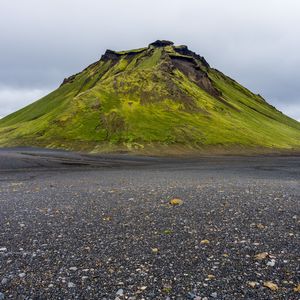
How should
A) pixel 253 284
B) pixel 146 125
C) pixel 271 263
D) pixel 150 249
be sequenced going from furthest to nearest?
pixel 146 125 → pixel 150 249 → pixel 271 263 → pixel 253 284

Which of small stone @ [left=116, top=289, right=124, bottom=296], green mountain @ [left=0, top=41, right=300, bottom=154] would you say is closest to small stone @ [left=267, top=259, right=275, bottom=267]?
small stone @ [left=116, top=289, right=124, bottom=296]

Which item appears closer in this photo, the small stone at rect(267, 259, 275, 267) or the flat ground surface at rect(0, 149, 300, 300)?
the flat ground surface at rect(0, 149, 300, 300)

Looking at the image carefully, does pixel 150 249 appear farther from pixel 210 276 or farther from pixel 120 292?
pixel 120 292

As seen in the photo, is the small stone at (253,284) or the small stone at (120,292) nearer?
the small stone at (120,292)

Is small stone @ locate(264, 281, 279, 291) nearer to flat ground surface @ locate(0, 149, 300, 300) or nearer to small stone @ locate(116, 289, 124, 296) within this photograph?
flat ground surface @ locate(0, 149, 300, 300)

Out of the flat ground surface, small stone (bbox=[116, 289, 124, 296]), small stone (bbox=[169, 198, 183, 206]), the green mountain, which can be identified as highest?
the green mountain

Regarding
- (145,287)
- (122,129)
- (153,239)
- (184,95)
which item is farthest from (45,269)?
(184,95)

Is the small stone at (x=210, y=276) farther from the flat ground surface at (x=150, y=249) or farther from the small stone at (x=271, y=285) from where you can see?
the small stone at (x=271, y=285)

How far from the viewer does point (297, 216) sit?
18.5 meters

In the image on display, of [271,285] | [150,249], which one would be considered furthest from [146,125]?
[271,285]

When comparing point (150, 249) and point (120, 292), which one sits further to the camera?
point (150, 249)

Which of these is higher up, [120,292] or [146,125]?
[146,125]

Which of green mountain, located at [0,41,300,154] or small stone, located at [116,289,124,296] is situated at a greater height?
green mountain, located at [0,41,300,154]

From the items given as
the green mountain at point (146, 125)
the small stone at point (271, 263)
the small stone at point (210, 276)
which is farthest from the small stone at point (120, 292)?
the green mountain at point (146, 125)
